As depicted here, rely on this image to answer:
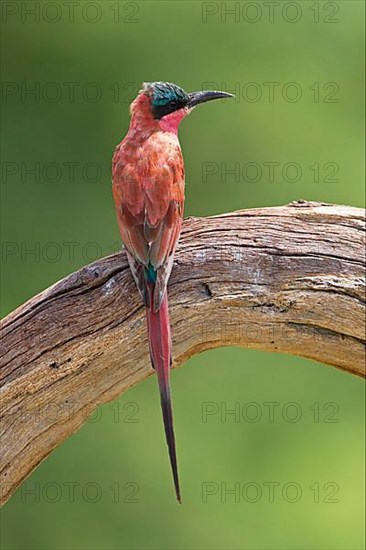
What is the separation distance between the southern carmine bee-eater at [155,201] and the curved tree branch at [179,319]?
0.07 m

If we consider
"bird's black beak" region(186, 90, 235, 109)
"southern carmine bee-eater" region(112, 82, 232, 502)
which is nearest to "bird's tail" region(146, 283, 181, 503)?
"southern carmine bee-eater" region(112, 82, 232, 502)

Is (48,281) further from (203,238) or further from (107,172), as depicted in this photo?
(203,238)

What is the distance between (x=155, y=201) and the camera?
2379mm

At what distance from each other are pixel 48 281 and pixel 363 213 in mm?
2574

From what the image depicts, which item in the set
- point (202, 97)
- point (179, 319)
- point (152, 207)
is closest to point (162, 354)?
point (179, 319)

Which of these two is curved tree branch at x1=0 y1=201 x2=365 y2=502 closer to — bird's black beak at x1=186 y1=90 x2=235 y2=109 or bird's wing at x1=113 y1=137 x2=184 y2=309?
bird's wing at x1=113 y1=137 x2=184 y2=309

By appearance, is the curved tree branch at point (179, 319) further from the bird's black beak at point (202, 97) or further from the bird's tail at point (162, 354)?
the bird's black beak at point (202, 97)

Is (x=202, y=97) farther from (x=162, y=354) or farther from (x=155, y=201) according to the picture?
(x=162, y=354)

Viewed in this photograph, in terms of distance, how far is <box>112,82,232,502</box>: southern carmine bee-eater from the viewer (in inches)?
88.9

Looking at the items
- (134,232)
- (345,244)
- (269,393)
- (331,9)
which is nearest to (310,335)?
(345,244)

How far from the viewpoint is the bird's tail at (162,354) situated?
7.32 feet

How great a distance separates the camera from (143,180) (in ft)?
7.89

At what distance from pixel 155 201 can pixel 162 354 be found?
364mm

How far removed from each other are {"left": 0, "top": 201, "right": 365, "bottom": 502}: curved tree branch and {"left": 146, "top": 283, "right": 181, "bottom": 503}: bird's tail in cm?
7
